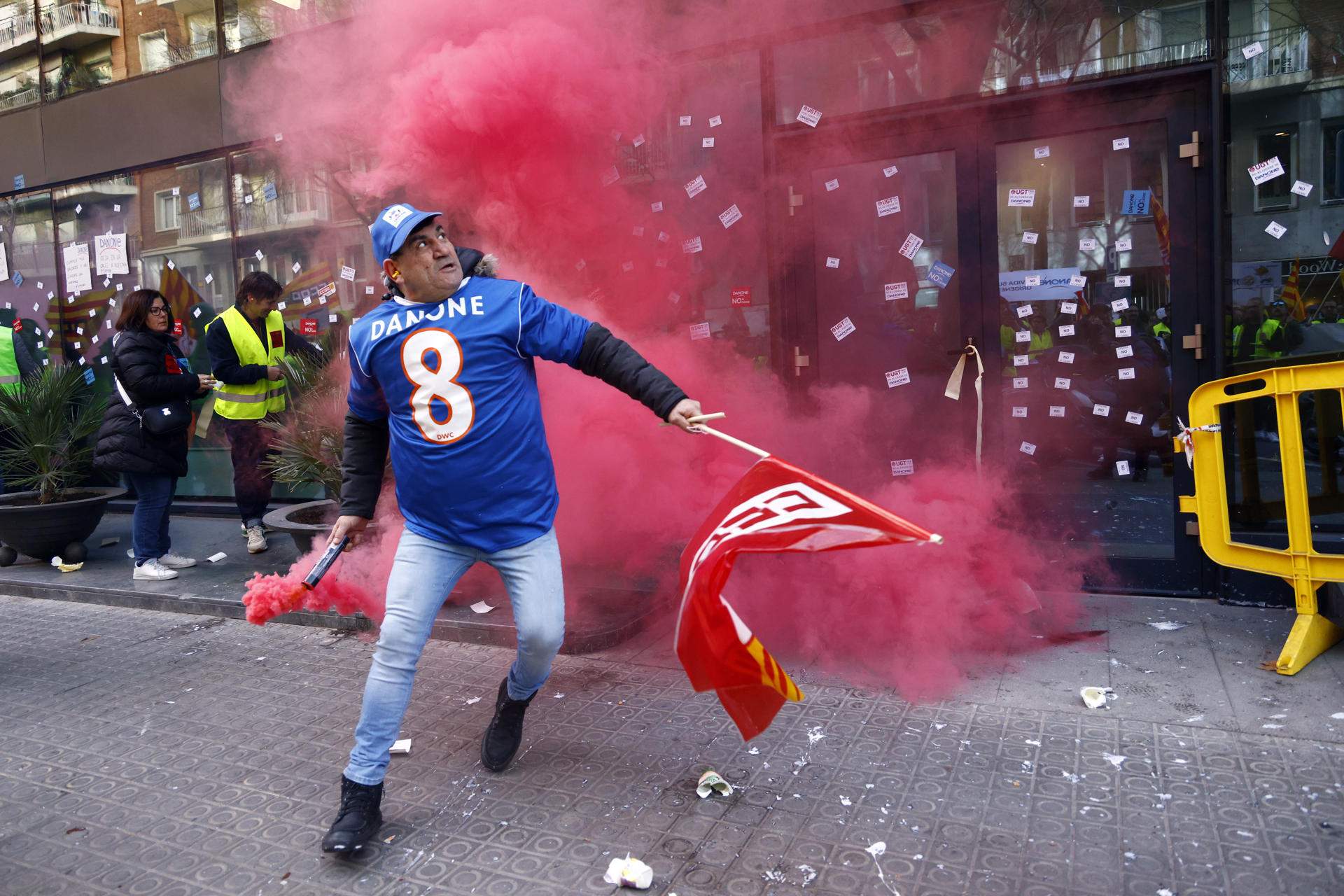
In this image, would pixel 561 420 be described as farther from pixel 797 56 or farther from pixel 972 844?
pixel 972 844

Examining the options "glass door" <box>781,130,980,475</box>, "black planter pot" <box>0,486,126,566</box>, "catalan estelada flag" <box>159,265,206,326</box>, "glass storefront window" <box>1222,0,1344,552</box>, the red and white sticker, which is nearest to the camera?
"glass storefront window" <box>1222,0,1344,552</box>

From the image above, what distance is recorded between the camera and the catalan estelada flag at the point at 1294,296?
503 cm

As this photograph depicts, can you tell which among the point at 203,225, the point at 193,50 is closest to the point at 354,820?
the point at 203,225

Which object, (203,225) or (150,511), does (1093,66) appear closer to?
(150,511)

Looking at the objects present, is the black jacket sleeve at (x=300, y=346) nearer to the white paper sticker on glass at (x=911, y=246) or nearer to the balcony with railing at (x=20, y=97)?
the white paper sticker on glass at (x=911, y=246)

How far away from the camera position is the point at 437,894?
2.88m

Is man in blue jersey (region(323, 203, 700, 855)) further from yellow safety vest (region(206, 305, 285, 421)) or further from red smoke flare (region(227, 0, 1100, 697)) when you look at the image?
yellow safety vest (region(206, 305, 285, 421))

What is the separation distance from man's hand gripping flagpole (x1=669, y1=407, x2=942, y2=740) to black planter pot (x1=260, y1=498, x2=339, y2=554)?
11.8ft

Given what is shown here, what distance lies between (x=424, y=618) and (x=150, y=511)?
15.2 ft

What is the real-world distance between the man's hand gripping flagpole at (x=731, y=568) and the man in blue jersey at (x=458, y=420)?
0.47m

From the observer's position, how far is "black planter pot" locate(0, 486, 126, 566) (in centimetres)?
740

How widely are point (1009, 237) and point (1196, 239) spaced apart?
100cm

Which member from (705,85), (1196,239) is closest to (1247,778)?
(1196,239)

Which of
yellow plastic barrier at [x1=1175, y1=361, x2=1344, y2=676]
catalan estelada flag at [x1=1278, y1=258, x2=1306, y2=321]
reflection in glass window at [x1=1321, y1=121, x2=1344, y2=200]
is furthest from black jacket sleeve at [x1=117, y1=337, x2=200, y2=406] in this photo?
reflection in glass window at [x1=1321, y1=121, x2=1344, y2=200]
